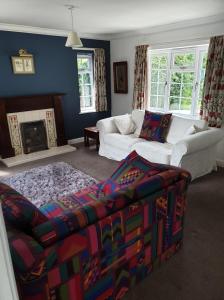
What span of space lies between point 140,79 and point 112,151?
1.74m

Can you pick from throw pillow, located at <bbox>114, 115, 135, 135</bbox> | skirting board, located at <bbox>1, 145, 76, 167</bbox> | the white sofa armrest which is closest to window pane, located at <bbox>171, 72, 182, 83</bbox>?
throw pillow, located at <bbox>114, 115, 135, 135</bbox>

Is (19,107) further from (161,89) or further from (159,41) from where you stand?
(159,41)

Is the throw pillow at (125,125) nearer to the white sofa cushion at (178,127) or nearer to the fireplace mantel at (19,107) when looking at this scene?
the white sofa cushion at (178,127)

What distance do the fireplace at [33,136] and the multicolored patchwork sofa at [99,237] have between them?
2.92m

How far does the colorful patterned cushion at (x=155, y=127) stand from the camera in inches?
153

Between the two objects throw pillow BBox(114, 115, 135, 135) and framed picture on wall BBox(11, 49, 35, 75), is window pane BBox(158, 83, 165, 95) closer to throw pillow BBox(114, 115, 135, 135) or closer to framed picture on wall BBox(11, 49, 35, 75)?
throw pillow BBox(114, 115, 135, 135)

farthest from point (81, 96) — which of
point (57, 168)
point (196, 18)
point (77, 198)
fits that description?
point (77, 198)

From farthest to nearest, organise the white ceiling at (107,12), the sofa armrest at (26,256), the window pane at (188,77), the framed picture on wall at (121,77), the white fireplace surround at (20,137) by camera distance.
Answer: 1. the framed picture on wall at (121,77)
2. the white fireplace surround at (20,137)
3. the window pane at (188,77)
4. the white ceiling at (107,12)
5. the sofa armrest at (26,256)

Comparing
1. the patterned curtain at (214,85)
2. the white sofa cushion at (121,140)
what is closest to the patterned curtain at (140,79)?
the white sofa cushion at (121,140)

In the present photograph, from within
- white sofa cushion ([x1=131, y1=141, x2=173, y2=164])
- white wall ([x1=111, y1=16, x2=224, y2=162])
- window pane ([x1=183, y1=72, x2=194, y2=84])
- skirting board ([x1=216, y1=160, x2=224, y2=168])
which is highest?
white wall ([x1=111, y1=16, x2=224, y2=162])

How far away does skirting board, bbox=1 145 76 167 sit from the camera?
4179 millimetres

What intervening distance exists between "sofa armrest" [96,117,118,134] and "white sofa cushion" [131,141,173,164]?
0.80 meters

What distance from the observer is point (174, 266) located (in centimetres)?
189

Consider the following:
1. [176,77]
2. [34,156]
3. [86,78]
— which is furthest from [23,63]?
[176,77]
